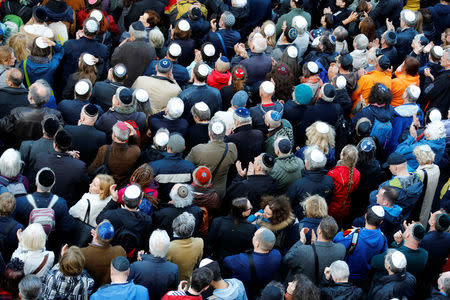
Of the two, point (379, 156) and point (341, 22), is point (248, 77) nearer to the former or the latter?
point (379, 156)

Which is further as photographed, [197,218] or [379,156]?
[379,156]

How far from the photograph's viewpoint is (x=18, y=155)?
23.1ft

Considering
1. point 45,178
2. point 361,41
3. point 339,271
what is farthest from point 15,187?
point 361,41

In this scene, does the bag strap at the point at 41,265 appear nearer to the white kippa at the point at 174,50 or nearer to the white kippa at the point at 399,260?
the white kippa at the point at 399,260

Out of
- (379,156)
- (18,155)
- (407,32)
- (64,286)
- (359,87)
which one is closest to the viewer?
(64,286)

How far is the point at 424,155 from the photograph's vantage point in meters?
8.45

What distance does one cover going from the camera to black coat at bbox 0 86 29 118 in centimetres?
811

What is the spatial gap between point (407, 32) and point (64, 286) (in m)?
8.29

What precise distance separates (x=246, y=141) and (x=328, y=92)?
1.52 meters

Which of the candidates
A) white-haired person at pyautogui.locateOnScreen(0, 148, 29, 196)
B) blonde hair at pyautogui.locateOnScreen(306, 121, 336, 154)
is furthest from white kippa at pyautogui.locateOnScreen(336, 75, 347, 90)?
white-haired person at pyautogui.locateOnScreen(0, 148, 29, 196)

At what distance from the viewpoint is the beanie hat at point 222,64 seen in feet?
30.3

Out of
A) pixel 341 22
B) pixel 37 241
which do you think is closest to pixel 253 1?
pixel 341 22

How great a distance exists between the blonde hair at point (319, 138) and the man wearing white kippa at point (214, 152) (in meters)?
1.20

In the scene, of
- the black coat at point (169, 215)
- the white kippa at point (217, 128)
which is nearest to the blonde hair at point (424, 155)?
the white kippa at point (217, 128)
